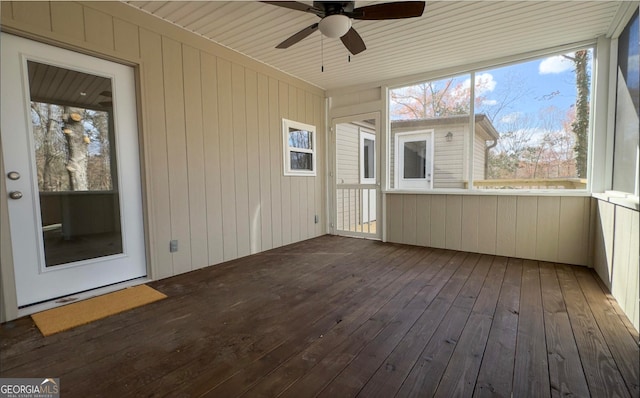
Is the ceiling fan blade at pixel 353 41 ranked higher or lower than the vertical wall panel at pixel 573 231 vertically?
higher

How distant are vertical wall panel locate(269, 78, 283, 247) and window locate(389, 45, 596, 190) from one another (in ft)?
6.53

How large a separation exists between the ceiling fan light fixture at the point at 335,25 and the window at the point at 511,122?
240 centimetres

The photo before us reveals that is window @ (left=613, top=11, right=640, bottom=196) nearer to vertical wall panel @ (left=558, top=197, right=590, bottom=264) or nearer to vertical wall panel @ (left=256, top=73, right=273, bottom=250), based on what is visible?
vertical wall panel @ (left=558, top=197, right=590, bottom=264)

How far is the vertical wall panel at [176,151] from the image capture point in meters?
2.96

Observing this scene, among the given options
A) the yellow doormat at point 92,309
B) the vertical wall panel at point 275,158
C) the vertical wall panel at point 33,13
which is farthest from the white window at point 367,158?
the vertical wall panel at point 33,13

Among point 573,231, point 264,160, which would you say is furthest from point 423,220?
point 264,160

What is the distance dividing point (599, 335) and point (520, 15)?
2.82 meters

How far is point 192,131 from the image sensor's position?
318 centimetres

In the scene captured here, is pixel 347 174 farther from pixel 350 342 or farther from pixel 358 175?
pixel 350 342

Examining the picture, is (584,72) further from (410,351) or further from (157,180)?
(157,180)

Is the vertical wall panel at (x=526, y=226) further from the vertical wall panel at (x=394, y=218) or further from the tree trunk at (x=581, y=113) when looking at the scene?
the vertical wall panel at (x=394, y=218)

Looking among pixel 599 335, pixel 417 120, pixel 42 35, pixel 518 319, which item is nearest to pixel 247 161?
pixel 42 35

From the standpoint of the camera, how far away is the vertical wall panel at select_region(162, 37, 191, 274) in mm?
2965

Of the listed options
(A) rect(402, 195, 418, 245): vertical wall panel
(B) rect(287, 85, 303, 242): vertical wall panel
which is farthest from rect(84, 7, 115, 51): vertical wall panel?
(A) rect(402, 195, 418, 245): vertical wall panel
